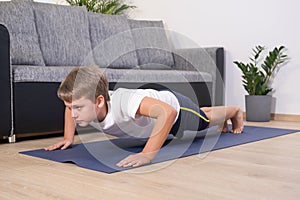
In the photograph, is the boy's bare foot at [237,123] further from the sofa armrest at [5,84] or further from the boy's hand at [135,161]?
the sofa armrest at [5,84]

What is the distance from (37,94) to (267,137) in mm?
1190

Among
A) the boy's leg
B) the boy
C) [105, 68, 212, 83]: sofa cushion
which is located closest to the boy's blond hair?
the boy

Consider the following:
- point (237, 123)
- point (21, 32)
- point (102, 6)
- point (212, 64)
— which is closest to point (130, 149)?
point (237, 123)

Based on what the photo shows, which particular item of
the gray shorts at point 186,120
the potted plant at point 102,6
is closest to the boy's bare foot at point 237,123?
the gray shorts at point 186,120

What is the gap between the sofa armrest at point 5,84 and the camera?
6.12 feet

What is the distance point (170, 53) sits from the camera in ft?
11.1

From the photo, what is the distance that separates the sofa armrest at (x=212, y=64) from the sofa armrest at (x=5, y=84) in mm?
1630

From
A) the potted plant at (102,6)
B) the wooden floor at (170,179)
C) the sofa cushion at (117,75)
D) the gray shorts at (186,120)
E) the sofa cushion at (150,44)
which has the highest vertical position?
the potted plant at (102,6)

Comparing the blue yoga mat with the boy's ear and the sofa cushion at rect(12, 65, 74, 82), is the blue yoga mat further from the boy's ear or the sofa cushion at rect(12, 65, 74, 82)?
the sofa cushion at rect(12, 65, 74, 82)

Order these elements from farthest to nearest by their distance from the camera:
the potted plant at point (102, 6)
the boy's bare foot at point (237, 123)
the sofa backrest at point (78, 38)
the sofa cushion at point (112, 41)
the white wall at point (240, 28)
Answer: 1. the potted plant at point (102, 6)
2. the white wall at point (240, 28)
3. the sofa cushion at point (112, 41)
4. the sofa backrest at point (78, 38)
5. the boy's bare foot at point (237, 123)

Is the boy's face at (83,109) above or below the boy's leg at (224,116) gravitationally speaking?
above

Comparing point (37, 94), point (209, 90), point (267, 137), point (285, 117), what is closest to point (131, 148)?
point (37, 94)

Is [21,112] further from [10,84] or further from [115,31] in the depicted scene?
[115,31]

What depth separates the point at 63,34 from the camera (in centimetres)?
267
